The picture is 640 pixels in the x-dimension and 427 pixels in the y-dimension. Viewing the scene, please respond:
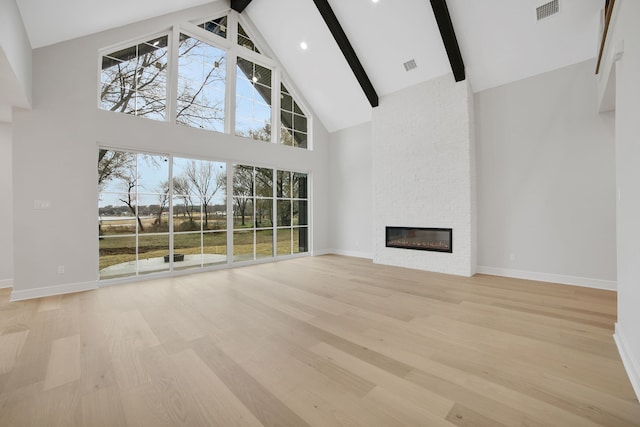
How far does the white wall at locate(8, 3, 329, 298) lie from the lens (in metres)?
3.66

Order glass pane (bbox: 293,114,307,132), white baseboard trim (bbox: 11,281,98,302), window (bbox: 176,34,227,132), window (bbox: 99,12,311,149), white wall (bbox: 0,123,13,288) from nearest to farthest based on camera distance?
white baseboard trim (bbox: 11,281,98,302) < white wall (bbox: 0,123,13,288) < window (bbox: 99,12,311,149) < window (bbox: 176,34,227,132) < glass pane (bbox: 293,114,307,132)

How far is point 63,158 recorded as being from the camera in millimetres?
3895

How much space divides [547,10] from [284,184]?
5.42 meters

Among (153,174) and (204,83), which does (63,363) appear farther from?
(204,83)

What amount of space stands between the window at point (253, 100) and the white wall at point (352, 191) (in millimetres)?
2026

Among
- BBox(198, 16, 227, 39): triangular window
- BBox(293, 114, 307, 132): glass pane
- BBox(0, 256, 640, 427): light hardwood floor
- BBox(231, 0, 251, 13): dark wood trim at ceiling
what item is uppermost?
BBox(231, 0, 251, 13): dark wood trim at ceiling

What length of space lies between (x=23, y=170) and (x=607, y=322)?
23.7 ft

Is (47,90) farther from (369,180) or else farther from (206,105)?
(369,180)

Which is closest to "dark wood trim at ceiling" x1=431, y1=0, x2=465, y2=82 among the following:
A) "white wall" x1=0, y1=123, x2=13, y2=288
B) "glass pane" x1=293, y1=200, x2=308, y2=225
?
"glass pane" x1=293, y1=200, x2=308, y2=225

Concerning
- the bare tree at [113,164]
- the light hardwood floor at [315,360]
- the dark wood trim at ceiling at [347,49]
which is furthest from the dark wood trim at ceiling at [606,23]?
the bare tree at [113,164]

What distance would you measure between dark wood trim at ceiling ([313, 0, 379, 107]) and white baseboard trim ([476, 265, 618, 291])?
13.5ft

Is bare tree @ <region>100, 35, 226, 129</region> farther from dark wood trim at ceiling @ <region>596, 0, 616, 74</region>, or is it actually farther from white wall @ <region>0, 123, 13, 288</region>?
dark wood trim at ceiling @ <region>596, 0, 616, 74</region>

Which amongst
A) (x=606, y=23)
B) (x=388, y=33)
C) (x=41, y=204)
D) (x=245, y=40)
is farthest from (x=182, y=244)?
(x=606, y=23)

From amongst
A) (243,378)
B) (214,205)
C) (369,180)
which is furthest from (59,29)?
(369,180)
